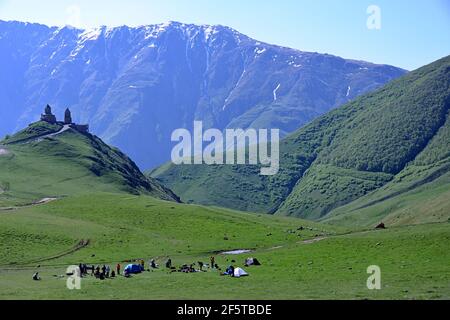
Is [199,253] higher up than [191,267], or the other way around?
[199,253]

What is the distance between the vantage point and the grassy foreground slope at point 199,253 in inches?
2140

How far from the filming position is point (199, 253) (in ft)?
300

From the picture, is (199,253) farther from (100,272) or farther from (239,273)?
(239,273)

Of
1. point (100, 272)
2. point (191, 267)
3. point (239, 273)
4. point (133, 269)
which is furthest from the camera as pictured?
point (191, 267)

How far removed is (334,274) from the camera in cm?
6369

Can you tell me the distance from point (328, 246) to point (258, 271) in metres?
16.9

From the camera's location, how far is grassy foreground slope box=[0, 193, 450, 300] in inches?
2140

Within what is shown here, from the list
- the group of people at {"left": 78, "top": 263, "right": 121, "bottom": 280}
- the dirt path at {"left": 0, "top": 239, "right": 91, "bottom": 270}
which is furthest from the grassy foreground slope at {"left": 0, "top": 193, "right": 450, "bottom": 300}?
the group of people at {"left": 78, "top": 263, "right": 121, "bottom": 280}

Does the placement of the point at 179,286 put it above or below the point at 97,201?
below

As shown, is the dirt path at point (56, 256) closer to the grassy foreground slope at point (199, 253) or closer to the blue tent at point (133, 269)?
the grassy foreground slope at point (199, 253)

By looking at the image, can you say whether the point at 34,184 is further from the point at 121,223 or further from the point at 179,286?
the point at 179,286

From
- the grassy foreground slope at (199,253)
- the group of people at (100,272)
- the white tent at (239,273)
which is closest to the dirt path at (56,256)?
the grassy foreground slope at (199,253)

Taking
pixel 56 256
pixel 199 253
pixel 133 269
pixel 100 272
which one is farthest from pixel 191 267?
pixel 56 256
